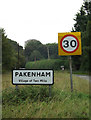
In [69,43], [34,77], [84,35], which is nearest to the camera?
[34,77]

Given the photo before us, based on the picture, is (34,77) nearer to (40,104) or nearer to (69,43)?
(40,104)

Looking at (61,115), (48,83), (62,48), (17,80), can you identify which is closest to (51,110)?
(61,115)

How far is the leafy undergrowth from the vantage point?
4996 millimetres

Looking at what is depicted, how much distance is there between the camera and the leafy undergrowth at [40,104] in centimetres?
500

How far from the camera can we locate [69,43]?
7227mm

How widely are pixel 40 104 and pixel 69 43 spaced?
269 cm

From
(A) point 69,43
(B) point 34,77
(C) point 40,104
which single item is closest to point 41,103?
(C) point 40,104

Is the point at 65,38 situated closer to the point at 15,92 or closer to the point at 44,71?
the point at 44,71

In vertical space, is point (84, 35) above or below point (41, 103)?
above

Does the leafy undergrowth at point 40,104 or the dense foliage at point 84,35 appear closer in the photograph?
the leafy undergrowth at point 40,104

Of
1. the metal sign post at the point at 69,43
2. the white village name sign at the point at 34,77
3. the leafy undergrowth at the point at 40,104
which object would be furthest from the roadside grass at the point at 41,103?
the metal sign post at the point at 69,43

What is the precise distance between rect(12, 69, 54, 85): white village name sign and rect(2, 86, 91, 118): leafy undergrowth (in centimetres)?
33

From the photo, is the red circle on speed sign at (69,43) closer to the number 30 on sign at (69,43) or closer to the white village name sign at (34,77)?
the number 30 on sign at (69,43)

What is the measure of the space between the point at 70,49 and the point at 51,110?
2.86 m
